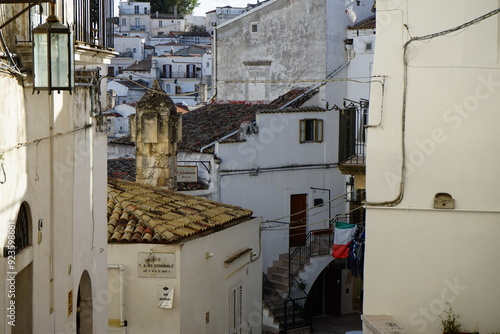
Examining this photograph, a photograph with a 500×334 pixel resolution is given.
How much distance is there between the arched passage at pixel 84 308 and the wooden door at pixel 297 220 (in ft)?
55.6

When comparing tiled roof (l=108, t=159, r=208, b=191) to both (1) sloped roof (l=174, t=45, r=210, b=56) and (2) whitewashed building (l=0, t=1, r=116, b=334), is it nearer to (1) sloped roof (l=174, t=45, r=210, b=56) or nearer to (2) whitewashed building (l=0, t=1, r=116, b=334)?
(2) whitewashed building (l=0, t=1, r=116, b=334)

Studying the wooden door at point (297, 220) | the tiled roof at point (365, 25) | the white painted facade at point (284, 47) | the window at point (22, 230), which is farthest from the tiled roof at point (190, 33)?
the window at point (22, 230)

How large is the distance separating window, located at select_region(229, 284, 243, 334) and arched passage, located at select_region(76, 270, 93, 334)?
684 cm

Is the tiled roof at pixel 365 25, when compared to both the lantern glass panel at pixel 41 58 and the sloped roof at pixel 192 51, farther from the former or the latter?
the sloped roof at pixel 192 51

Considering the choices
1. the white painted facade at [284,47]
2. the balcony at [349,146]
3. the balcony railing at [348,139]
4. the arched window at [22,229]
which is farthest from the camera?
the white painted facade at [284,47]

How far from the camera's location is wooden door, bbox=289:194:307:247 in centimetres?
3030

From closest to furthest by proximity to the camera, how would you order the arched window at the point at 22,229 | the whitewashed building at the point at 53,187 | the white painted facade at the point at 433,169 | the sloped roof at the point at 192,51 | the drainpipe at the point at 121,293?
the whitewashed building at the point at 53,187 < the arched window at the point at 22,229 < the white painted facade at the point at 433,169 < the drainpipe at the point at 121,293 < the sloped roof at the point at 192,51

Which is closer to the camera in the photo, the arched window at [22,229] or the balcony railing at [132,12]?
the arched window at [22,229]

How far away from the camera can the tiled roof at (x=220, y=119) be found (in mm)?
29891

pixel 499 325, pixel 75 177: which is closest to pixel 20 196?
pixel 75 177

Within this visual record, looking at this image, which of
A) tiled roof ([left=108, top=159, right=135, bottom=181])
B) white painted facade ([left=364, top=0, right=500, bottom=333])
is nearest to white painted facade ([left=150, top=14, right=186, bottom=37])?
tiled roof ([left=108, top=159, right=135, bottom=181])

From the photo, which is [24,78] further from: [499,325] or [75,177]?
[499,325]

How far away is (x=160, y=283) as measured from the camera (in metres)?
17.0

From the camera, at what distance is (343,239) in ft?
73.3
